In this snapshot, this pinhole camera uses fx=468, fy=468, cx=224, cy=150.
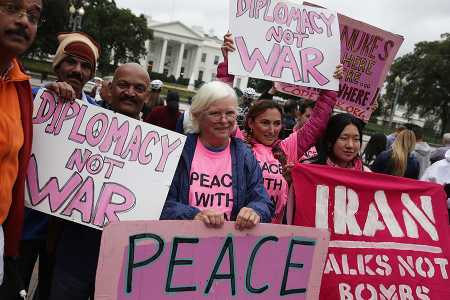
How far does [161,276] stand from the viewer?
223 centimetres

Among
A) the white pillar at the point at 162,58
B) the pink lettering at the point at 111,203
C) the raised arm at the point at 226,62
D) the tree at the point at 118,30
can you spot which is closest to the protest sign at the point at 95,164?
the pink lettering at the point at 111,203

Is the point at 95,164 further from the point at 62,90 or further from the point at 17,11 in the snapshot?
the point at 17,11

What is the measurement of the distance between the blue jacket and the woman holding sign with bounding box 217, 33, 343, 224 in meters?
0.46

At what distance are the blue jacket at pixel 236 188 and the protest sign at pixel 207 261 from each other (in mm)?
94

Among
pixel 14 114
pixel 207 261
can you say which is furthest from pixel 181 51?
pixel 14 114

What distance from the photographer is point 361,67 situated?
4293mm

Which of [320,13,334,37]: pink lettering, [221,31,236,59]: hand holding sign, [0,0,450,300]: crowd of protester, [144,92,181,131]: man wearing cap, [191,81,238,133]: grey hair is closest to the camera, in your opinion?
[0,0,450,300]: crowd of protester

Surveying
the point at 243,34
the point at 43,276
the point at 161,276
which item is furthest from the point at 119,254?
the point at 243,34

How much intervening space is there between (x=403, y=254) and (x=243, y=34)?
1.94m

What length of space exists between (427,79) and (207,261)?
56.7m

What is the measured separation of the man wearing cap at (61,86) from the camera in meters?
2.41

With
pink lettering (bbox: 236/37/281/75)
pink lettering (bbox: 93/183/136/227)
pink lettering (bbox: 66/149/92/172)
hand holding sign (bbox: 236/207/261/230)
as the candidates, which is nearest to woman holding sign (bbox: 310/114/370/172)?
pink lettering (bbox: 236/37/281/75)

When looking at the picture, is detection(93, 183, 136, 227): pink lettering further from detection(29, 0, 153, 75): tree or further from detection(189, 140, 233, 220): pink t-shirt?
detection(29, 0, 153, 75): tree

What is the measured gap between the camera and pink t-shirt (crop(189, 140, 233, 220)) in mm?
2373
